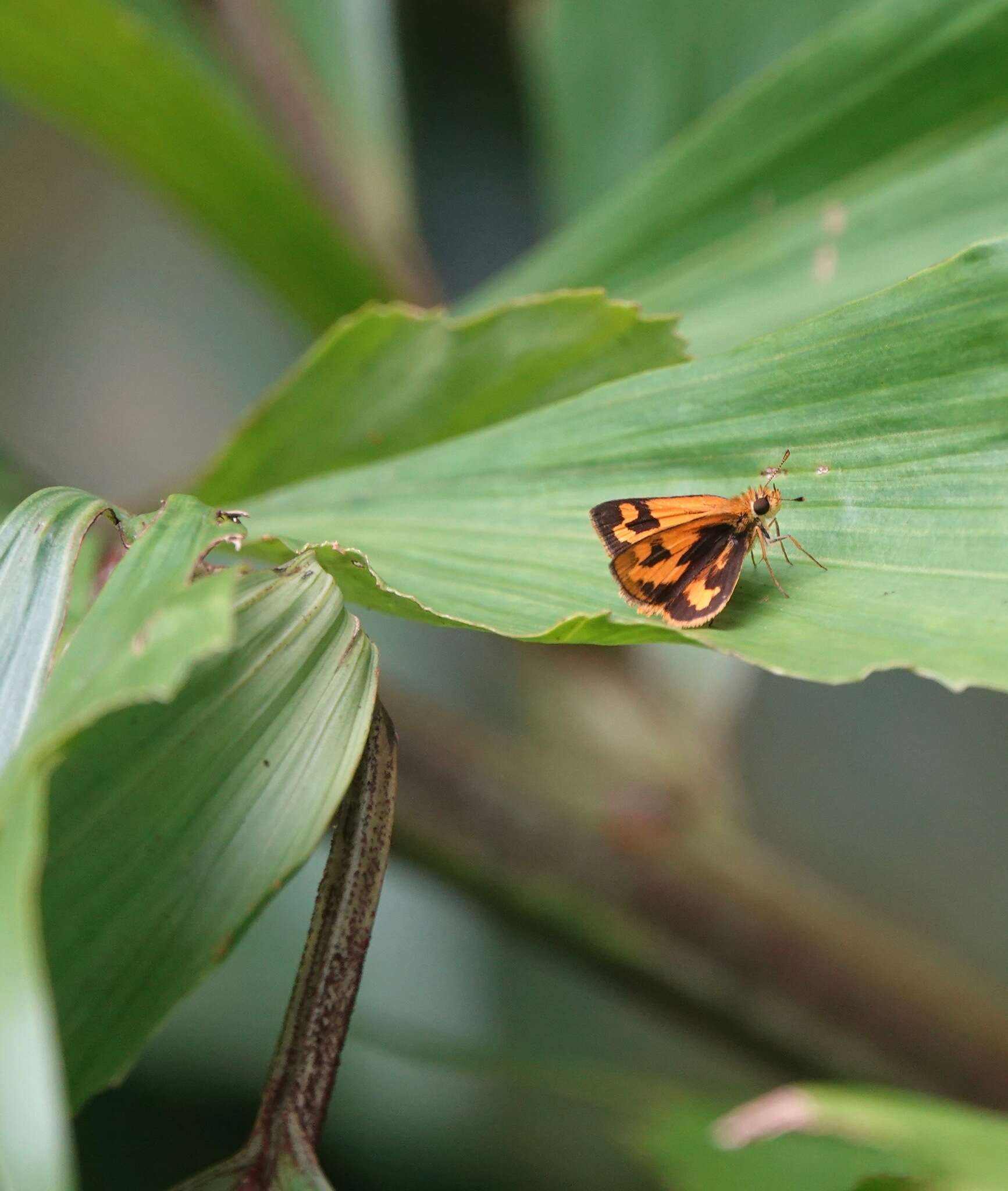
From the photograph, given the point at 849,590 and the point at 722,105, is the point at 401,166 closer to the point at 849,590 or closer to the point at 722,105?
the point at 722,105

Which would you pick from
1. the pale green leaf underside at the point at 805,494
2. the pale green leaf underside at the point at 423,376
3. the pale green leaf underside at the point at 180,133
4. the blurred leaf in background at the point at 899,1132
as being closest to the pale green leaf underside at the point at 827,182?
the pale green leaf underside at the point at 423,376

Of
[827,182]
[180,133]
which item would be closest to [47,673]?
[827,182]

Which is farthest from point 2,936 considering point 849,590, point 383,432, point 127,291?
point 127,291

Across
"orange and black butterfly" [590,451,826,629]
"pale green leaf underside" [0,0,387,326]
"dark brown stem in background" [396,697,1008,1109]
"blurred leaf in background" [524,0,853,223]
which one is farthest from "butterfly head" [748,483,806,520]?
"blurred leaf in background" [524,0,853,223]

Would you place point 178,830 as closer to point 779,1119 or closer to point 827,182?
point 779,1119

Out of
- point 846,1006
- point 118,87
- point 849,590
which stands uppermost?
point 118,87

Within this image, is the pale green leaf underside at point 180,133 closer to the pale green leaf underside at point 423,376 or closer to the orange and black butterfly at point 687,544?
the pale green leaf underside at point 423,376
